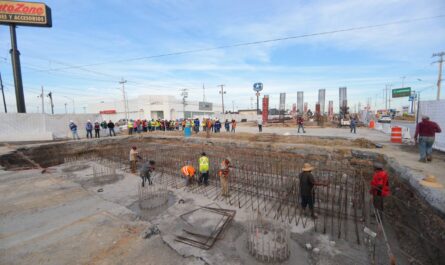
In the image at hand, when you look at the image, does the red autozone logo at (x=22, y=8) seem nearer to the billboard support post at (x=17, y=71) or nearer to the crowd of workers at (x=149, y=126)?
the billboard support post at (x=17, y=71)

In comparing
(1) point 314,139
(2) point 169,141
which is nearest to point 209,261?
(1) point 314,139

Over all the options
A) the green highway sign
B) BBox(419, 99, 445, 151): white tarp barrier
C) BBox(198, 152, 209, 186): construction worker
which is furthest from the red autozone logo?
the green highway sign

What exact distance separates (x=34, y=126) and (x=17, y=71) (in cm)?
647

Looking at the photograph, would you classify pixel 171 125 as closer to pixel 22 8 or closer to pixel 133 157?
pixel 133 157

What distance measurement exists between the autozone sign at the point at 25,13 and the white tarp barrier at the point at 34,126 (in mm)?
9538

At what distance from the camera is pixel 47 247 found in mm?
4035

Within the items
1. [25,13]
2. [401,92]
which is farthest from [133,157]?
[401,92]

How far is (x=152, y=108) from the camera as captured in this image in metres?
57.6

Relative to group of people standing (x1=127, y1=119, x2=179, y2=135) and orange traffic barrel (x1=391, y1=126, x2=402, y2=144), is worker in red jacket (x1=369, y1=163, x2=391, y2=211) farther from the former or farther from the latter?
group of people standing (x1=127, y1=119, x2=179, y2=135)

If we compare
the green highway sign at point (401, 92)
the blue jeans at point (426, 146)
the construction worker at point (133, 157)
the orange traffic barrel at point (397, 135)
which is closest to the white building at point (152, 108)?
the construction worker at point (133, 157)

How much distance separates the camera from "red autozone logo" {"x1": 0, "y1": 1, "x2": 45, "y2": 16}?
57.8ft

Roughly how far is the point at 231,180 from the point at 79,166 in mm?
9431

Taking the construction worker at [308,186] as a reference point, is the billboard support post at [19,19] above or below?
above

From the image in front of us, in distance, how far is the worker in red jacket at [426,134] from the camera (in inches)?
259
